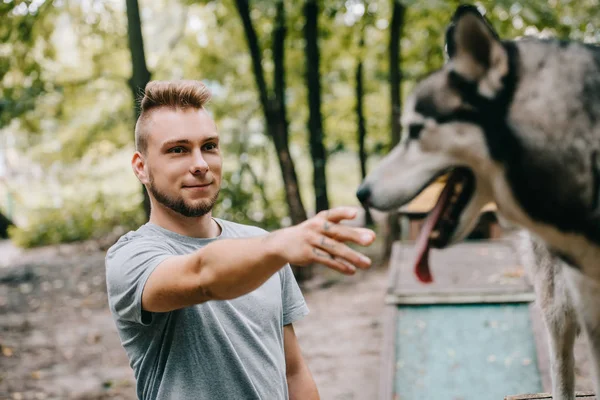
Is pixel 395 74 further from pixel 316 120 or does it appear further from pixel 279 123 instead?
pixel 279 123

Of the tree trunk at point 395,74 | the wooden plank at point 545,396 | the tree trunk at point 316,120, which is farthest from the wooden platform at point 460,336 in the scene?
the tree trunk at point 316,120

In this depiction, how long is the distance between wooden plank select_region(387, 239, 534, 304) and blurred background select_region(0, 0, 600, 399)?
1023 mm

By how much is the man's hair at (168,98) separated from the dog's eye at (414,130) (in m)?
0.94

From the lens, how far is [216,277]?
1.43 metres

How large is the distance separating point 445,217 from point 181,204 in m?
1.01

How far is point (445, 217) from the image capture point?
4.21 feet

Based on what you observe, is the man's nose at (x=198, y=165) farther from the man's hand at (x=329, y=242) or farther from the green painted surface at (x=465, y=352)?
the green painted surface at (x=465, y=352)

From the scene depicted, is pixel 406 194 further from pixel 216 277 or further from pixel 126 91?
pixel 126 91

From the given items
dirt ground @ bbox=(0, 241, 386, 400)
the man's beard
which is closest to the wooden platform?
dirt ground @ bbox=(0, 241, 386, 400)

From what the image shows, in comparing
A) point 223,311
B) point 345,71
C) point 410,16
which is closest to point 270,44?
point 410,16

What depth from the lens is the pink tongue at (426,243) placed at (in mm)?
1274

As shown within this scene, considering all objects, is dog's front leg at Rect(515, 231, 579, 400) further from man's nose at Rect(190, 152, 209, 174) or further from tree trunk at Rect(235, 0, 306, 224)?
tree trunk at Rect(235, 0, 306, 224)

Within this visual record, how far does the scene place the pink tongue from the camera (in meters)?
1.27

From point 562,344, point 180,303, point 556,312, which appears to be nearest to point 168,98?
point 180,303
